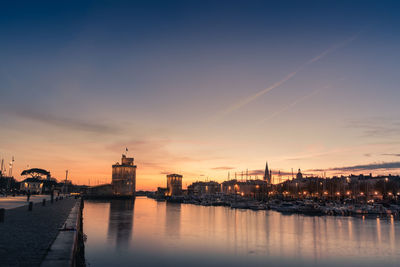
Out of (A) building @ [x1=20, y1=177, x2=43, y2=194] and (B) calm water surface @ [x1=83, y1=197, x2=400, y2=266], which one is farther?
(A) building @ [x1=20, y1=177, x2=43, y2=194]

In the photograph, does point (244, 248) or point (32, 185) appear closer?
point (244, 248)

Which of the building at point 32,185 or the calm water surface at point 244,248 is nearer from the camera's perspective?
the calm water surface at point 244,248

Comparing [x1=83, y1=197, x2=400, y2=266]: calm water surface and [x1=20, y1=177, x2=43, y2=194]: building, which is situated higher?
[x1=20, y1=177, x2=43, y2=194]: building

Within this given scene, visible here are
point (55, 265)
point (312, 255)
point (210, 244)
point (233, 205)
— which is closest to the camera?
point (55, 265)

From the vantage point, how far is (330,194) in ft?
575

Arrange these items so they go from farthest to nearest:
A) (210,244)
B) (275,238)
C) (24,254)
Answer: (275,238), (210,244), (24,254)

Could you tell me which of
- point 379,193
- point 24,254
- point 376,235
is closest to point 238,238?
point 376,235

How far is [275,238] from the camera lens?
50.1 metres

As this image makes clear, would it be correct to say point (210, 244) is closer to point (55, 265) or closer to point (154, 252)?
point (154, 252)

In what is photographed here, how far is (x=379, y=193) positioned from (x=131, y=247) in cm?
17159

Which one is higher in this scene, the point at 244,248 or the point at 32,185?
the point at 32,185

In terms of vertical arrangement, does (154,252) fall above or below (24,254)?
below

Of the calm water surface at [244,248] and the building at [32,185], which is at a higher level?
the building at [32,185]

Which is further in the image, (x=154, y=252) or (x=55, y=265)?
(x=154, y=252)
